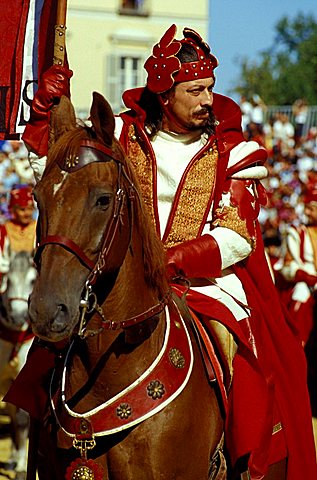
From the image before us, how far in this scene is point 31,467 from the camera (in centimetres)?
461

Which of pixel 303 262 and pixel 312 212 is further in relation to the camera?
pixel 312 212

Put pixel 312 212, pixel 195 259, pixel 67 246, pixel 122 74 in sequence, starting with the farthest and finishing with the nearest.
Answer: pixel 122 74 < pixel 312 212 < pixel 195 259 < pixel 67 246

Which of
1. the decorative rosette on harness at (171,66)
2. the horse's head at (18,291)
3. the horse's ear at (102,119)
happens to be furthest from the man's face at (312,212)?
the horse's ear at (102,119)

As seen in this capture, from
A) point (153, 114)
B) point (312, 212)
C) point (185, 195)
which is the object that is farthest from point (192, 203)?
point (312, 212)

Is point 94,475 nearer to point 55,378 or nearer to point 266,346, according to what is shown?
point 55,378

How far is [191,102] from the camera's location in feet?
15.6

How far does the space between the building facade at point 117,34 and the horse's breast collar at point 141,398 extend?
105ft

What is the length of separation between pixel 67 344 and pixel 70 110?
0.93m

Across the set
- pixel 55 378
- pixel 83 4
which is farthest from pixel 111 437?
pixel 83 4

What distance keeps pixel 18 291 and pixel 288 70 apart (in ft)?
188

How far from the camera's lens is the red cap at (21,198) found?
32.3 ft

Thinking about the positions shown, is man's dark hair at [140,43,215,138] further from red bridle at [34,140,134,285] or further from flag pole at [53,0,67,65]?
red bridle at [34,140,134,285]

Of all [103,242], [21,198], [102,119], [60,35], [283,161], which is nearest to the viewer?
[103,242]

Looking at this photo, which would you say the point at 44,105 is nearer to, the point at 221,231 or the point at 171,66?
the point at 171,66
